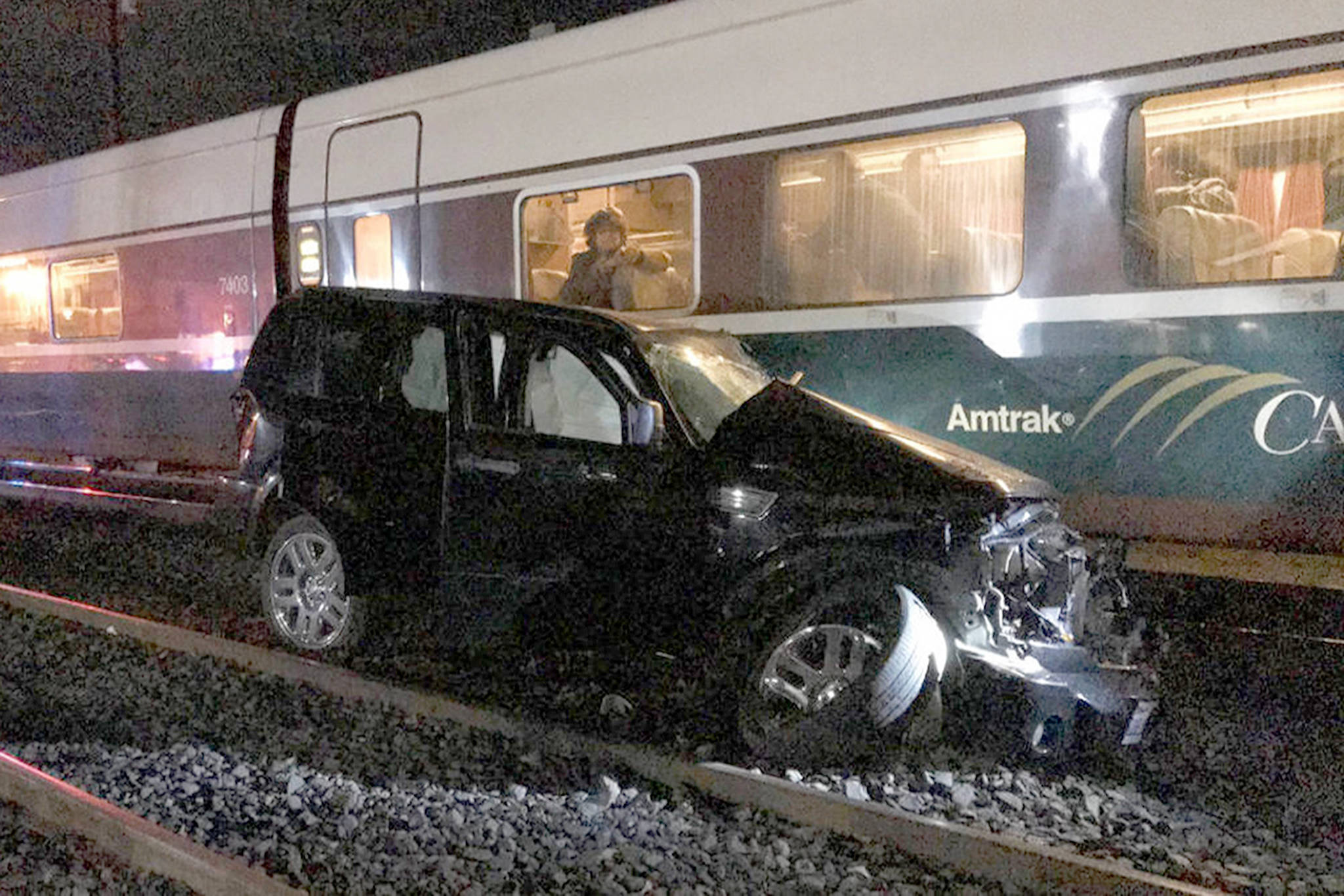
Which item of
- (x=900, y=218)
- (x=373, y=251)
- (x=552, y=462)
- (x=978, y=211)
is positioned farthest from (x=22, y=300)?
(x=978, y=211)

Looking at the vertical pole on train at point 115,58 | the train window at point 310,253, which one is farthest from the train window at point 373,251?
the vertical pole on train at point 115,58

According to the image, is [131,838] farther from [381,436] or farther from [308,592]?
[308,592]

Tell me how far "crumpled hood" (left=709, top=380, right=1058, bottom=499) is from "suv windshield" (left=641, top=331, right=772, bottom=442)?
218 millimetres

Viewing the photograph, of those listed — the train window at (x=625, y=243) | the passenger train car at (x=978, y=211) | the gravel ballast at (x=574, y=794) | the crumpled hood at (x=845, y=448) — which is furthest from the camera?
the train window at (x=625, y=243)

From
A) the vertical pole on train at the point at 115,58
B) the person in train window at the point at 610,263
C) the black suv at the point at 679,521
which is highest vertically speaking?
the vertical pole on train at the point at 115,58

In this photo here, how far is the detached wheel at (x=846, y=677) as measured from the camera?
14.6 feet

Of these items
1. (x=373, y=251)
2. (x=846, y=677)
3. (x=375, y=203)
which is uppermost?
(x=375, y=203)

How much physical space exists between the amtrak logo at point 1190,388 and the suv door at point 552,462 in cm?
237

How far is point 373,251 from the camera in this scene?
359 inches

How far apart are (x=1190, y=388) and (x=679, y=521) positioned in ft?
8.51

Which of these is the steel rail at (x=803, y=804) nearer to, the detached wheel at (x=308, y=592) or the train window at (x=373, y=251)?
the detached wheel at (x=308, y=592)

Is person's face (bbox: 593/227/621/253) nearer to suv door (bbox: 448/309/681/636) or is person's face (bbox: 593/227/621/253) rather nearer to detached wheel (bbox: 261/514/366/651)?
suv door (bbox: 448/309/681/636)

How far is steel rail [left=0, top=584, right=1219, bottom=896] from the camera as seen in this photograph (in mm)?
3525

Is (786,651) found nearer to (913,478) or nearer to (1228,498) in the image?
(913,478)
